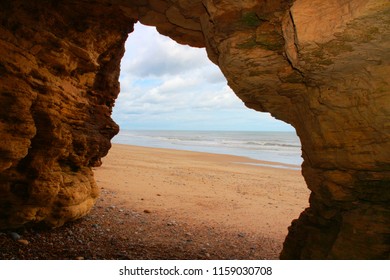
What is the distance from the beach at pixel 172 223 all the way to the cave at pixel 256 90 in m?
0.74

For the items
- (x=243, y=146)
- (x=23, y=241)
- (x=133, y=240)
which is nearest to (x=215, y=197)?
(x=133, y=240)

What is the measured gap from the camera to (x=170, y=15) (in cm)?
516

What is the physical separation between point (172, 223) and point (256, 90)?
5065 millimetres

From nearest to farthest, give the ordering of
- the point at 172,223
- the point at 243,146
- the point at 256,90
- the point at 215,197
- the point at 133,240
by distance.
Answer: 1. the point at 256,90
2. the point at 133,240
3. the point at 172,223
4. the point at 215,197
5. the point at 243,146

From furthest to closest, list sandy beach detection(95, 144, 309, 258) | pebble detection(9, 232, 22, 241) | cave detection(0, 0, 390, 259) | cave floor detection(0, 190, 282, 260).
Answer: sandy beach detection(95, 144, 309, 258) < pebble detection(9, 232, 22, 241) < cave floor detection(0, 190, 282, 260) < cave detection(0, 0, 390, 259)

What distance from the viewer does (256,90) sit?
14.8 ft

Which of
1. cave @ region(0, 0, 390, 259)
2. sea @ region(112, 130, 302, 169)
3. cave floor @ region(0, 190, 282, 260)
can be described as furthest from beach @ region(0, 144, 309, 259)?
sea @ region(112, 130, 302, 169)

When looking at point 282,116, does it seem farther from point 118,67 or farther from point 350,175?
point 118,67

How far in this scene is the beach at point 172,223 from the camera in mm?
5594

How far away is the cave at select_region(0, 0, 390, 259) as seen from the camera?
3.32m

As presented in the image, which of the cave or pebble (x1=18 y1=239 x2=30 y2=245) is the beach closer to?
pebble (x1=18 y1=239 x2=30 y2=245)

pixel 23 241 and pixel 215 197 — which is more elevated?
pixel 215 197

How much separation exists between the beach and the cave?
74 cm

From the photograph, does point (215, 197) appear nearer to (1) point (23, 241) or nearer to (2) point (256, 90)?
(1) point (23, 241)
